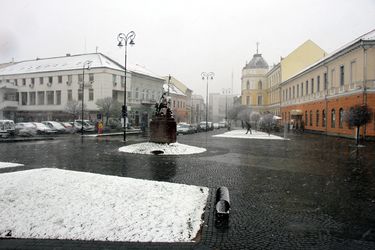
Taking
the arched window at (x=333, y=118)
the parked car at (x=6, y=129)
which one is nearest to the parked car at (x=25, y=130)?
the parked car at (x=6, y=129)

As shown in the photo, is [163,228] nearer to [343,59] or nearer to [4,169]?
[4,169]

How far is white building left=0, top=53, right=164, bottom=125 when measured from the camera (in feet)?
176

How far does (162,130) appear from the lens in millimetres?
19266

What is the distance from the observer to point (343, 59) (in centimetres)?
3381

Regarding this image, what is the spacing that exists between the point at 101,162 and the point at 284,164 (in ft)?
25.9

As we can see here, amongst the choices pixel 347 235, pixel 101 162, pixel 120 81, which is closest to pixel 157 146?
pixel 101 162

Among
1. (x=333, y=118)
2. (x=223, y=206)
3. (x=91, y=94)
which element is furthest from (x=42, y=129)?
(x=223, y=206)

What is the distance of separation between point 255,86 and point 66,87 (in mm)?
46816

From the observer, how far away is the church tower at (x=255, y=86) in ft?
270

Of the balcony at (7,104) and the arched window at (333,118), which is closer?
the arched window at (333,118)

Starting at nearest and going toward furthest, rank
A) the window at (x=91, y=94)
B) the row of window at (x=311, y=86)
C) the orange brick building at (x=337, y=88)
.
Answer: the orange brick building at (x=337, y=88), the row of window at (x=311, y=86), the window at (x=91, y=94)

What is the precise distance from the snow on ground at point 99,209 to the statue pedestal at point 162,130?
9898mm

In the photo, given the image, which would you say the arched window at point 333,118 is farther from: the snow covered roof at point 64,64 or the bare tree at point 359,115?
the snow covered roof at point 64,64

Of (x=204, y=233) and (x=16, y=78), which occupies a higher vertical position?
(x=16, y=78)
